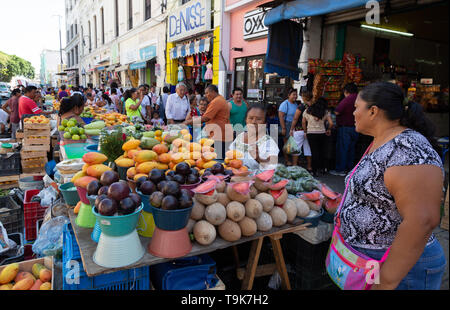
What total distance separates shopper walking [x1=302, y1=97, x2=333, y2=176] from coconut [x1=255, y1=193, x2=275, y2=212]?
435 centimetres

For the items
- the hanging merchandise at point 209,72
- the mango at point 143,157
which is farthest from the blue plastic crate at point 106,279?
the hanging merchandise at point 209,72

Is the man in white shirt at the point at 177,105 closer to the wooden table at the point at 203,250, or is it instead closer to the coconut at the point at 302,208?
the wooden table at the point at 203,250

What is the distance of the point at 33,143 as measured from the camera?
6.27 m

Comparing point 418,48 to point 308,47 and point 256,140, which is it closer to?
point 308,47

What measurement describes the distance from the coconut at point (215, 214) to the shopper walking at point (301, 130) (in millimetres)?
4774

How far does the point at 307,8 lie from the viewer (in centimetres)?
525

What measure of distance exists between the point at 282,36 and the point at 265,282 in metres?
5.40

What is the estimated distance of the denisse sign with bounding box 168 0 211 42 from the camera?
36.0 ft

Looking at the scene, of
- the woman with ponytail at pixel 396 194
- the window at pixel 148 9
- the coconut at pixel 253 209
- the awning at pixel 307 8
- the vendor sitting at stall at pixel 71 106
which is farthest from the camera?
the window at pixel 148 9

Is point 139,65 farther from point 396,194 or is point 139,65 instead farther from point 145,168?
point 396,194

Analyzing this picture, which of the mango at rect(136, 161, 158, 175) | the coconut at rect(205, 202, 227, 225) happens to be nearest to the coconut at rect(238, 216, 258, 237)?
the coconut at rect(205, 202, 227, 225)

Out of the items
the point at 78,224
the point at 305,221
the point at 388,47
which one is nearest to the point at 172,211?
the point at 78,224

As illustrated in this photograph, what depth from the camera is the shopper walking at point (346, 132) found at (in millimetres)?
6184

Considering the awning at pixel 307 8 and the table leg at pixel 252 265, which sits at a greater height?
the awning at pixel 307 8
